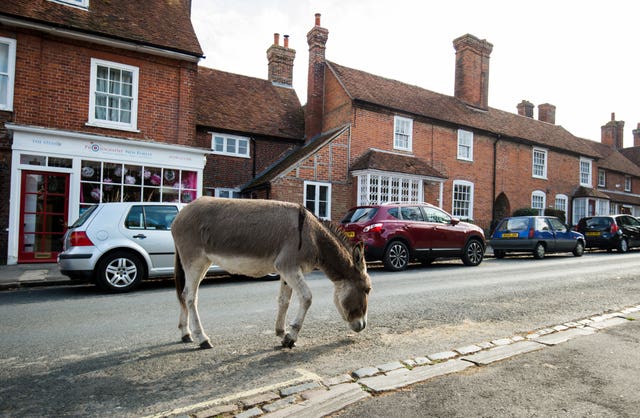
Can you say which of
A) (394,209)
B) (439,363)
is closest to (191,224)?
(439,363)

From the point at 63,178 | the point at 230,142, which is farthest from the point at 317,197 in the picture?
the point at 63,178

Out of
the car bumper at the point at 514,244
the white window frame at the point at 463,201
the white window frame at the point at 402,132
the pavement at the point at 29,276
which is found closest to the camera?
the pavement at the point at 29,276

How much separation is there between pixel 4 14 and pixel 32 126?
339cm

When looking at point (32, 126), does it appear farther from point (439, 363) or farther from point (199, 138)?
point (439, 363)

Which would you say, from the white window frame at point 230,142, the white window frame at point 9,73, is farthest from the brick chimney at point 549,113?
the white window frame at point 9,73

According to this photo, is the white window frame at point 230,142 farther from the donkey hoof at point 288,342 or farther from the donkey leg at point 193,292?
the donkey hoof at point 288,342

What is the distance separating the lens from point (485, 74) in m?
26.0

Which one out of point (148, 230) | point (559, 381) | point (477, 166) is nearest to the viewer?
point (559, 381)

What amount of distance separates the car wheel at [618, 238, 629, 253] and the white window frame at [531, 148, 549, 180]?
8232 mm

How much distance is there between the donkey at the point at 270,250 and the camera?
165 inches

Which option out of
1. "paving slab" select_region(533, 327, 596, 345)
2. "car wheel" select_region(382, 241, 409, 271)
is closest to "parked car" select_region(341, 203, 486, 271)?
"car wheel" select_region(382, 241, 409, 271)

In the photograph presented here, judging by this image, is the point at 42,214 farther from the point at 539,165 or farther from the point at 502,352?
the point at 539,165

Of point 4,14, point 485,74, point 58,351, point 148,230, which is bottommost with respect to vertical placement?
point 58,351

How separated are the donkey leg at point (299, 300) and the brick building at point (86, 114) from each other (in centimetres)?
1102
